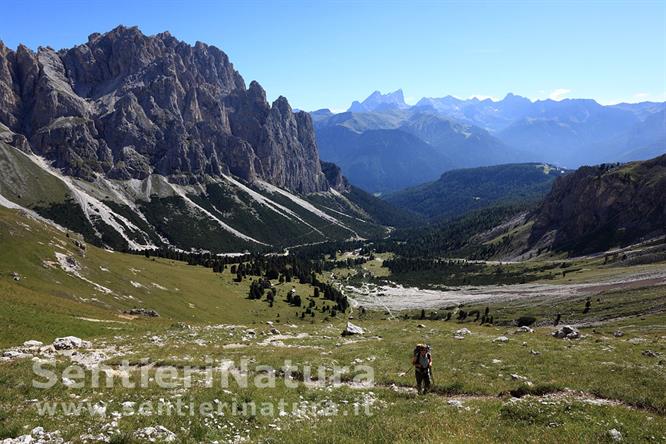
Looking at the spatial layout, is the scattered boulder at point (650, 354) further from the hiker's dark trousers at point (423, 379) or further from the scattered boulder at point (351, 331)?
the scattered boulder at point (351, 331)

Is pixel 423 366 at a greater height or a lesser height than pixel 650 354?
greater

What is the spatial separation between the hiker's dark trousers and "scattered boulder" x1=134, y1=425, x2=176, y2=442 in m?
14.9

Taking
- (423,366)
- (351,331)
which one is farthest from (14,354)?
(351,331)

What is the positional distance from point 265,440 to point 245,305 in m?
132

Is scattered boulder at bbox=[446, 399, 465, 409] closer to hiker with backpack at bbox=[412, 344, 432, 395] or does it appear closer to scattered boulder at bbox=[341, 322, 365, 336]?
hiker with backpack at bbox=[412, 344, 432, 395]

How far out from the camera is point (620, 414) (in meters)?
20.3

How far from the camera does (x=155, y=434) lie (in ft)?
55.5

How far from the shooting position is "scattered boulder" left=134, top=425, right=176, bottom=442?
16.6m

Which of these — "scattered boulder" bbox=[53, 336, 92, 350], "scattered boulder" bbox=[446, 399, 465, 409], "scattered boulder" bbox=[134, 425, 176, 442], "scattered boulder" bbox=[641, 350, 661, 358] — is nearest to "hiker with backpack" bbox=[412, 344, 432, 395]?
"scattered boulder" bbox=[446, 399, 465, 409]

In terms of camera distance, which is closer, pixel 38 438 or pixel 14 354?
pixel 38 438

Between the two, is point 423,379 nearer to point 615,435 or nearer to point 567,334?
point 615,435

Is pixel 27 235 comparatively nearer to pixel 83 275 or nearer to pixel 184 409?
pixel 83 275

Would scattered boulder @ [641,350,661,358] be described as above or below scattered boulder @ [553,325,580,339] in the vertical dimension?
above

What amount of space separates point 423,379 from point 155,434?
16.2 metres
